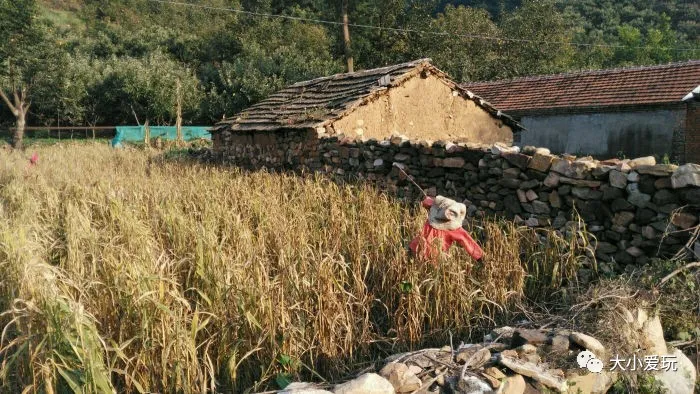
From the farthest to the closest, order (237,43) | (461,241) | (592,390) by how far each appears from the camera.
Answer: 1. (237,43)
2. (461,241)
3. (592,390)

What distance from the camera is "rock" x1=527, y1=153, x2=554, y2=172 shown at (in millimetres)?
5303

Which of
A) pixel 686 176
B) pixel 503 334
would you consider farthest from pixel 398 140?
pixel 503 334

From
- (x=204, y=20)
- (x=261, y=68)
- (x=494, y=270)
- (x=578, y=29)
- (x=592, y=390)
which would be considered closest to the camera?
(x=592, y=390)

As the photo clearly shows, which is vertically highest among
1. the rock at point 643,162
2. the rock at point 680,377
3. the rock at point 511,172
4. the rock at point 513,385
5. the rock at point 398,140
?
the rock at point 398,140

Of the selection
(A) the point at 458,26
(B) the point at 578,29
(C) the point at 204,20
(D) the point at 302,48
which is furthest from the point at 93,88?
(B) the point at 578,29

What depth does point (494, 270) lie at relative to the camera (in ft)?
12.7

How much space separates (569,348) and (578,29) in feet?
162

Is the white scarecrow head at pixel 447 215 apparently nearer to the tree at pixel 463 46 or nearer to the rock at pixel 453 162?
the rock at pixel 453 162

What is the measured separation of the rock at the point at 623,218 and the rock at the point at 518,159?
1.18 metres

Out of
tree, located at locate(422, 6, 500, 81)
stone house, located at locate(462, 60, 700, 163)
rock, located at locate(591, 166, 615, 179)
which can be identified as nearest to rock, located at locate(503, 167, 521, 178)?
rock, located at locate(591, 166, 615, 179)

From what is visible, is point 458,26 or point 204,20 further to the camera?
point 204,20

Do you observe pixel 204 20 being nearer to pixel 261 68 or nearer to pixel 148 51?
pixel 148 51

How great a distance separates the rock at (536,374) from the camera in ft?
8.48

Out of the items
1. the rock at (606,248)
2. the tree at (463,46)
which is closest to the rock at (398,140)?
the rock at (606,248)
